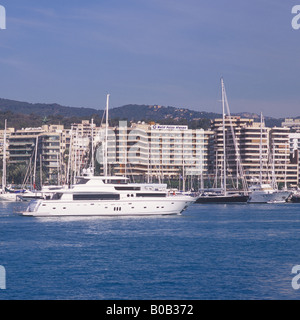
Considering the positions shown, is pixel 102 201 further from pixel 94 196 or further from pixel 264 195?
pixel 264 195

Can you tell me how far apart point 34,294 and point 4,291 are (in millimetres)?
1339

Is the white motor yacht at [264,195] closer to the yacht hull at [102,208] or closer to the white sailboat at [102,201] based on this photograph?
the yacht hull at [102,208]

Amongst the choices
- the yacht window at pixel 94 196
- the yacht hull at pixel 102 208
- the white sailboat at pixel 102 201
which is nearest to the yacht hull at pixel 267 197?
the yacht hull at pixel 102 208

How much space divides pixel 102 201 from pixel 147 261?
2804 centimetres

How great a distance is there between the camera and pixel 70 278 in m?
29.0

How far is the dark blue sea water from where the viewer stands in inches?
1026

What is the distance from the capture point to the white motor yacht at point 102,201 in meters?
61.1

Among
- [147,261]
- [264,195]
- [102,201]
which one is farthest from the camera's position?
[264,195]

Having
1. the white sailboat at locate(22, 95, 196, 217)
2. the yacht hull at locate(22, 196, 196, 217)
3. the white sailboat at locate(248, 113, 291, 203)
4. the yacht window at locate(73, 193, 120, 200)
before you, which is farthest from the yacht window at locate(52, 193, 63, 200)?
the white sailboat at locate(248, 113, 291, 203)

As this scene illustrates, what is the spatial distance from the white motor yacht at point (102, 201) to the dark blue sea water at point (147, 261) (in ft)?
17.8

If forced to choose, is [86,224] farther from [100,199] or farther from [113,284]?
[113,284]

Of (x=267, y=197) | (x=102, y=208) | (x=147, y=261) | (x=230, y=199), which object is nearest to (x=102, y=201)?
(x=102, y=208)

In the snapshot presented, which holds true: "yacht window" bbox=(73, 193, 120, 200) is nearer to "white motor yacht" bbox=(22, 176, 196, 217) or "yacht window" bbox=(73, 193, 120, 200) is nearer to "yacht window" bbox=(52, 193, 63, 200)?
"white motor yacht" bbox=(22, 176, 196, 217)

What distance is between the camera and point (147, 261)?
33.9 meters
